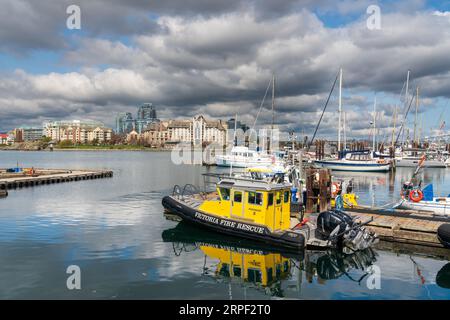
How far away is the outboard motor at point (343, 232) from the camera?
17.5 metres

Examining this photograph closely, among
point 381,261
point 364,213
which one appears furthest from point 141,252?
point 364,213

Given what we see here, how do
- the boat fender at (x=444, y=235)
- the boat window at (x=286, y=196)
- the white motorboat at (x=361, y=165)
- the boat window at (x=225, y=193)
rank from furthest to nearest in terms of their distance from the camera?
the white motorboat at (x=361, y=165)
the boat window at (x=225, y=193)
the boat window at (x=286, y=196)
the boat fender at (x=444, y=235)

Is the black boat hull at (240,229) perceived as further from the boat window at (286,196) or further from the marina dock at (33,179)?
the marina dock at (33,179)

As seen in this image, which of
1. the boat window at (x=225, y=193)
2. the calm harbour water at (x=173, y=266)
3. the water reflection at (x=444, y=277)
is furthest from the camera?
the boat window at (x=225, y=193)

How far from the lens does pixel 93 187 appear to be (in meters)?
44.4

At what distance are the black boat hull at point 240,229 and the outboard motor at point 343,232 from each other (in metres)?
1.26

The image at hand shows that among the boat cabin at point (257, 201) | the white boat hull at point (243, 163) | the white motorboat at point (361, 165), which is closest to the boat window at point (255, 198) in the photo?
the boat cabin at point (257, 201)

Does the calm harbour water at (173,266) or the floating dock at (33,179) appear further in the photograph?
the floating dock at (33,179)

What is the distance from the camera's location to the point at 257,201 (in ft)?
61.4

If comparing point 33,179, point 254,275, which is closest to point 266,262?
point 254,275

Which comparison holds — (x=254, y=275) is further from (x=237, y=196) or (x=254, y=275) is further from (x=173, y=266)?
(x=237, y=196)

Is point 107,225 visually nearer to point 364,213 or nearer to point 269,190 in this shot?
point 269,190

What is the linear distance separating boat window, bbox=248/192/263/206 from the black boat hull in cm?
117

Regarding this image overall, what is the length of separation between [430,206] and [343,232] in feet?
39.7
